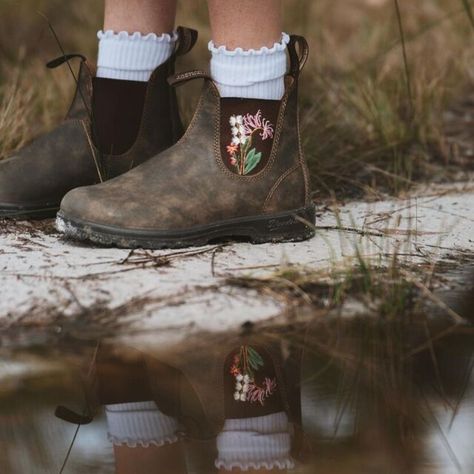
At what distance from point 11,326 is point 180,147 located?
0.56 m

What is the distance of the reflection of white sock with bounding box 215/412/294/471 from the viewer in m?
1.15

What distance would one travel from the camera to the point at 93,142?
215 cm

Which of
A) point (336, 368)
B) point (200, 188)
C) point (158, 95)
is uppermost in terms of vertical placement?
point (158, 95)

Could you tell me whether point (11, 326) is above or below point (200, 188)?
below

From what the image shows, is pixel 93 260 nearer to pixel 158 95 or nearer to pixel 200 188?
pixel 200 188

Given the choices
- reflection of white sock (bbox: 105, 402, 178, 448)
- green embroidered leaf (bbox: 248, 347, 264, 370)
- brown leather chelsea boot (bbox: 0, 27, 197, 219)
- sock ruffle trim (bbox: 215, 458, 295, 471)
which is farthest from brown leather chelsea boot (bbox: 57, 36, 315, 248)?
sock ruffle trim (bbox: 215, 458, 295, 471)

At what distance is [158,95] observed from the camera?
2141 mm

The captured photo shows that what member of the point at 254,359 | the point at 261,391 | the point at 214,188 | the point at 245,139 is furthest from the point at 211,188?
the point at 261,391

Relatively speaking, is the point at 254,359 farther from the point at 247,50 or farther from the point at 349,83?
the point at 349,83

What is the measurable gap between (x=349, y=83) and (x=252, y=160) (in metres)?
1.05

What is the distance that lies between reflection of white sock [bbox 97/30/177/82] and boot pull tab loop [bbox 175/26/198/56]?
0.02 metres

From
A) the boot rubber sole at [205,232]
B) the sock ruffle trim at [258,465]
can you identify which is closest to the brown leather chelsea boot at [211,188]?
the boot rubber sole at [205,232]

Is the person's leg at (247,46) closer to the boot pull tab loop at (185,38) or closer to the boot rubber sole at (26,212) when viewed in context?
the boot pull tab loop at (185,38)

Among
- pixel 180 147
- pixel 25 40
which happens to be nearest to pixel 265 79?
pixel 180 147
